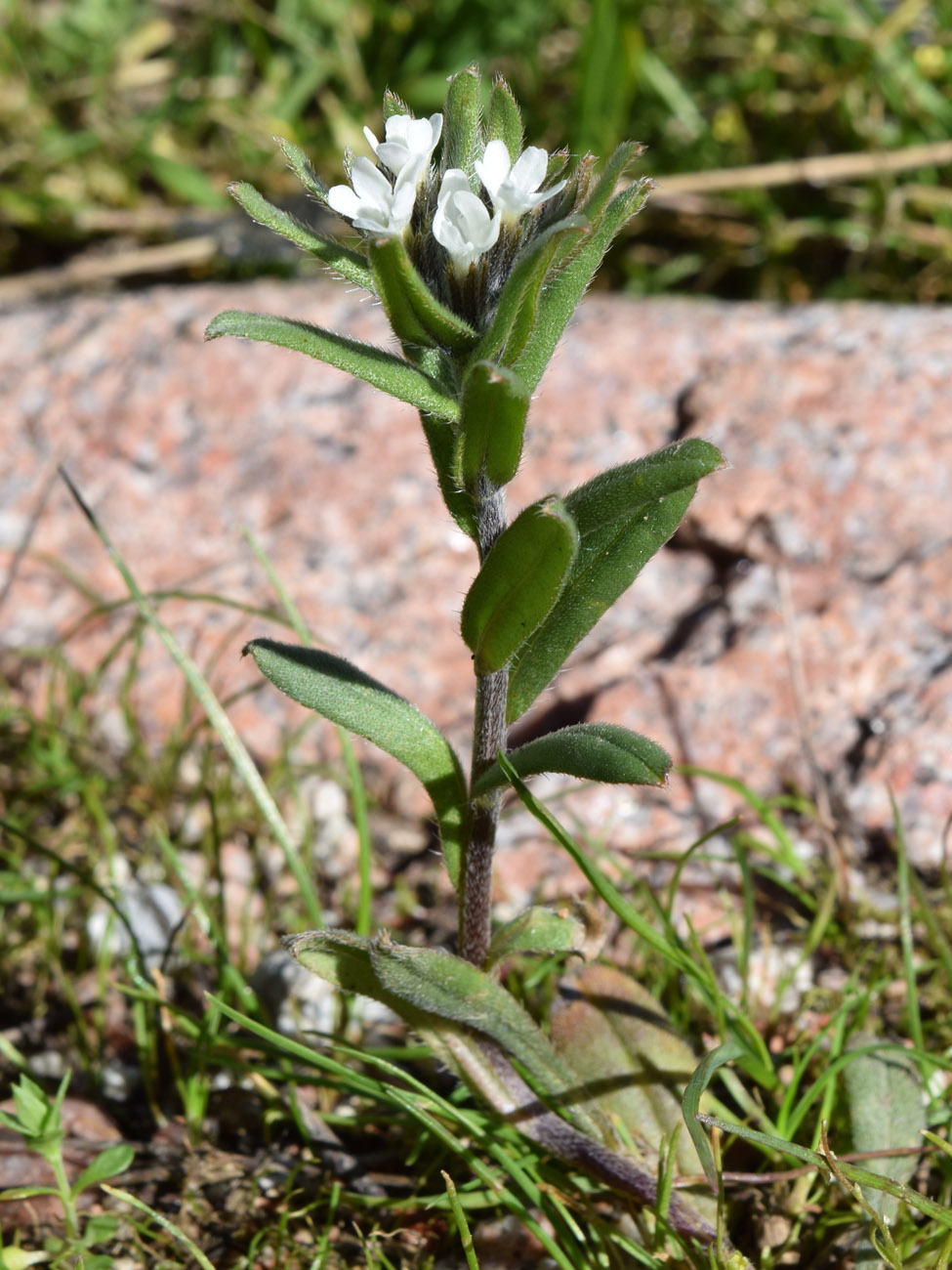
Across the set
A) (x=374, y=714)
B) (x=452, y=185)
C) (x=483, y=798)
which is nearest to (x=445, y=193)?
(x=452, y=185)

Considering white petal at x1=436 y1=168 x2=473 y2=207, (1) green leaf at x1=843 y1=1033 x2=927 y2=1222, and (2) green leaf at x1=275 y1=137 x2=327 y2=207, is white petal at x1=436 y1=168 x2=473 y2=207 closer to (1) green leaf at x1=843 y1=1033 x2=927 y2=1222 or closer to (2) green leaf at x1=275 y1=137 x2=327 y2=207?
(2) green leaf at x1=275 y1=137 x2=327 y2=207

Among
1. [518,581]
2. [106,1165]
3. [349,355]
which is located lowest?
[106,1165]

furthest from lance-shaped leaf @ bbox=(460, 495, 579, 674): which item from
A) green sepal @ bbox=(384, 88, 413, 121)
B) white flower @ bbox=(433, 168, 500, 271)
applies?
green sepal @ bbox=(384, 88, 413, 121)

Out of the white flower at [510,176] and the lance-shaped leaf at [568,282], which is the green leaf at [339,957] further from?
the white flower at [510,176]

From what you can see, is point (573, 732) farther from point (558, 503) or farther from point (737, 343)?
Answer: point (737, 343)

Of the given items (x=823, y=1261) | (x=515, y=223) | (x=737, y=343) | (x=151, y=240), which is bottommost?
(x=823, y=1261)

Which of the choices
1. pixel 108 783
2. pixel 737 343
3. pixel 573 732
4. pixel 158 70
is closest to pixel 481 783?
pixel 573 732

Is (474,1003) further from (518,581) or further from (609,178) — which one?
(609,178)
